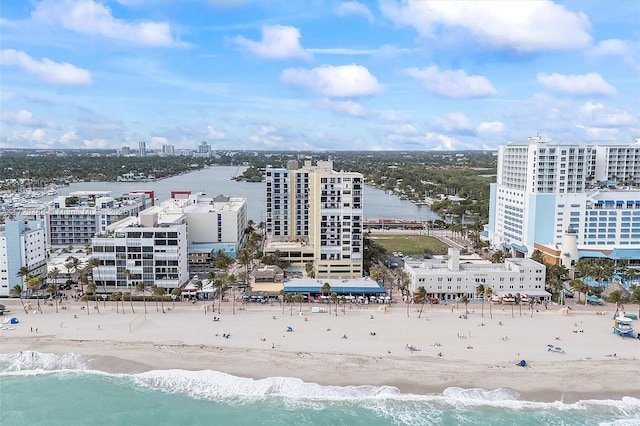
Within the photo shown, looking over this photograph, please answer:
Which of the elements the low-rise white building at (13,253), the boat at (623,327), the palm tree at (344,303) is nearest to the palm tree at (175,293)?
the low-rise white building at (13,253)

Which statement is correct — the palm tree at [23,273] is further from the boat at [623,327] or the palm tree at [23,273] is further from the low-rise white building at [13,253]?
the boat at [623,327]

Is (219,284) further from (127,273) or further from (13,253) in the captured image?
(13,253)

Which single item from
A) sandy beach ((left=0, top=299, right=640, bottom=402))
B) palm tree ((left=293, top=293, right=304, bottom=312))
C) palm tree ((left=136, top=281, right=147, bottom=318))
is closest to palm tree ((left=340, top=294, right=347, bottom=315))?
sandy beach ((left=0, top=299, right=640, bottom=402))

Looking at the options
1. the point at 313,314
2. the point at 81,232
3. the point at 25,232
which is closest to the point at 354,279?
the point at 313,314

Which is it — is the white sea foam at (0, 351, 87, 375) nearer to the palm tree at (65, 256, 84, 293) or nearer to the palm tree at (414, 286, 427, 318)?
the palm tree at (65, 256, 84, 293)

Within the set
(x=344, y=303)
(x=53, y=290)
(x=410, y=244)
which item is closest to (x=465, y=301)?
(x=344, y=303)

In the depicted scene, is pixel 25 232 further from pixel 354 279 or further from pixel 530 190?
pixel 530 190
